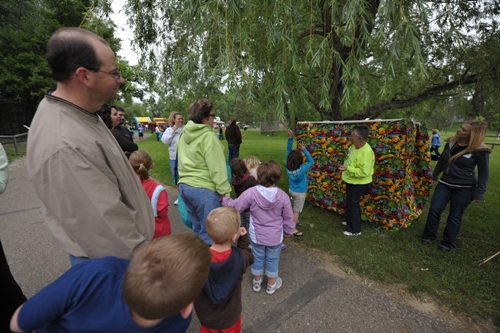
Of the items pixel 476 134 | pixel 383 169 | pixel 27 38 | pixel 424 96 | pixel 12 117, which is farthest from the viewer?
pixel 12 117

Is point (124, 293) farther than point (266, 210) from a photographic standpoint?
No

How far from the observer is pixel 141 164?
276 centimetres

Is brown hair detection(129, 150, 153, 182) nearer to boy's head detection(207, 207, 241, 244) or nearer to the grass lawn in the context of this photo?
boy's head detection(207, 207, 241, 244)

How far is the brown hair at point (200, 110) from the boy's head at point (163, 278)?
1773 millimetres

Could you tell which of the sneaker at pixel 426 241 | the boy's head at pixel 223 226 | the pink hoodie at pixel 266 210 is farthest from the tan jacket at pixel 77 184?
the sneaker at pixel 426 241

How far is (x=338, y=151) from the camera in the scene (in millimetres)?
4727

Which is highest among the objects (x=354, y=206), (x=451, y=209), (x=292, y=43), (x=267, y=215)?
(x=292, y=43)

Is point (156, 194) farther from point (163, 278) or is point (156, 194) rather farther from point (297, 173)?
point (297, 173)

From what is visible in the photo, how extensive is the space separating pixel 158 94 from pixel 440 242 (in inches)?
200

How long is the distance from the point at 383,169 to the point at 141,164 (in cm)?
378

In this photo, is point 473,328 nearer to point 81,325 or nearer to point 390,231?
point 390,231

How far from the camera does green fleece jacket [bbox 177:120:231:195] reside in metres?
2.51

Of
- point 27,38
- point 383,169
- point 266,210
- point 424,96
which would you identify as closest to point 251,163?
point 266,210

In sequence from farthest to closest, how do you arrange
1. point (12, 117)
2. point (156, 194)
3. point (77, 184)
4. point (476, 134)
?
point (12, 117) < point (476, 134) < point (156, 194) < point (77, 184)
